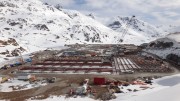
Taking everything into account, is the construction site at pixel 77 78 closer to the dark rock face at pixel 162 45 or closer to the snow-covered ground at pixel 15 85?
the snow-covered ground at pixel 15 85

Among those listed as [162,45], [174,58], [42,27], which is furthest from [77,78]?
[42,27]

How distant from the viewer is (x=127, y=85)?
150 ft

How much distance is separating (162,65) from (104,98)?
34.0 meters

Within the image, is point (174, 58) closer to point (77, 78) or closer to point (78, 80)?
point (77, 78)

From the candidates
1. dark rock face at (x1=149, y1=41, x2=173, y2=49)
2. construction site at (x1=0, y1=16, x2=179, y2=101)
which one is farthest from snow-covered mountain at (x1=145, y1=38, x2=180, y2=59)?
construction site at (x1=0, y1=16, x2=179, y2=101)

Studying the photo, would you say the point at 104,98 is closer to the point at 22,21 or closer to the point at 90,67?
the point at 90,67

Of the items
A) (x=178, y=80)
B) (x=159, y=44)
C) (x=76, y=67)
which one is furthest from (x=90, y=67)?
(x=159, y=44)

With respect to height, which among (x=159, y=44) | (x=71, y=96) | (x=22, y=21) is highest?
(x=22, y=21)

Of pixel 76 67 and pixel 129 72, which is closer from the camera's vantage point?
pixel 129 72

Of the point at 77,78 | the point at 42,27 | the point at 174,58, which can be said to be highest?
the point at 42,27

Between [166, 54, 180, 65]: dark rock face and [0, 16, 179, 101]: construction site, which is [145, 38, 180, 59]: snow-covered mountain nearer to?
[166, 54, 180, 65]: dark rock face

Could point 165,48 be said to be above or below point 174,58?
above

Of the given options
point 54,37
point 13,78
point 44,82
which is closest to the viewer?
point 44,82

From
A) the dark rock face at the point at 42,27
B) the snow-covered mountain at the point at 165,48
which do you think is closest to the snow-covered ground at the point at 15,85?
the snow-covered mountain at the point at 165,48
